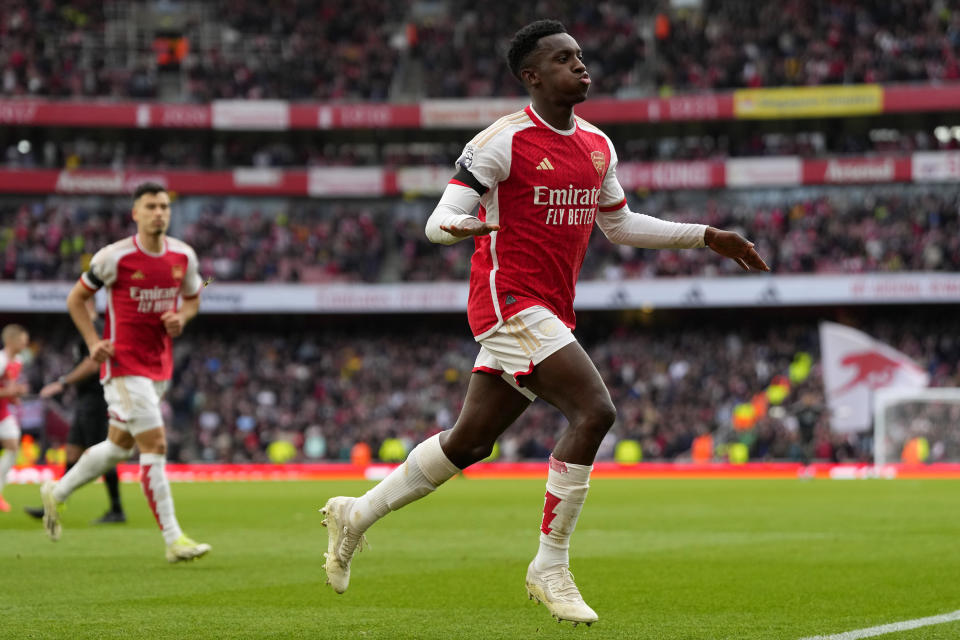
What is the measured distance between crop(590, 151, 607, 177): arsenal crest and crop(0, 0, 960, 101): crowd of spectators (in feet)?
123

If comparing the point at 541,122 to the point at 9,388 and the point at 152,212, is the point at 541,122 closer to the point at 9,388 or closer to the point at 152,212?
the point at 152,212

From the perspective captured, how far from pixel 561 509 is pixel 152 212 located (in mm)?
4931

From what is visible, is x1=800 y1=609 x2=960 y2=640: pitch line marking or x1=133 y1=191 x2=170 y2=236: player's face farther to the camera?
x1=133 y1=191 x2=170 y2=236: player's face

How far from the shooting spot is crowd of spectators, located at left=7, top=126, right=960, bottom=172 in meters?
43.7

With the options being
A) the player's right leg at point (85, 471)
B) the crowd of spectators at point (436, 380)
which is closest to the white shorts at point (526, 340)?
the player's right leg at point (85, 471)

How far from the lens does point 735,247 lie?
21.3 ft

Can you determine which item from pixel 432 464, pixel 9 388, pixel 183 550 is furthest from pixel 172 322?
pixel 9 388

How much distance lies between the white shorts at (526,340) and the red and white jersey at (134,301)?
4.41m

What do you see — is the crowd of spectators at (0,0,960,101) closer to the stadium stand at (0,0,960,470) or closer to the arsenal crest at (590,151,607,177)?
the stadium stand at (0,0,960,470)

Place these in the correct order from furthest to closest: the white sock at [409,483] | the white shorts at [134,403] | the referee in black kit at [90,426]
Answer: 1. the referee in black kit at [90,426]
2. the white shorts at [134,403]
3. the white sock at [409,483]

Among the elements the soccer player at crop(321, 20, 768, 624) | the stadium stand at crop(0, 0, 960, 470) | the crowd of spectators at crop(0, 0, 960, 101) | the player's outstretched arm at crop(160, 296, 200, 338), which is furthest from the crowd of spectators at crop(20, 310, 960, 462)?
→ the soccer player at crop(321, 20, 768, 624)

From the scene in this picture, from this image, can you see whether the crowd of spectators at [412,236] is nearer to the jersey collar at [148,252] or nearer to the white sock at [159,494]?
the jersey collar at [148,252]

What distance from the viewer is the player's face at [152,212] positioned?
9859mm

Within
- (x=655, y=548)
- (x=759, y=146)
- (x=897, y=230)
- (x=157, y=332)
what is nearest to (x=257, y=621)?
(x=157, y=332)
